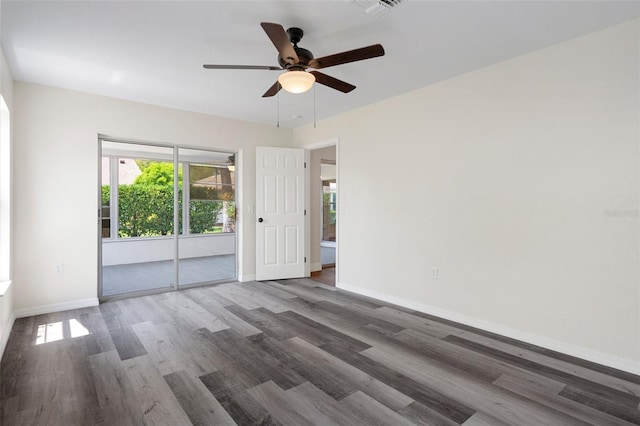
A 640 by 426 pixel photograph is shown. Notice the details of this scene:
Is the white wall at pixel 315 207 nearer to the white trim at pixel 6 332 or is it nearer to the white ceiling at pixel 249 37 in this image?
the white ceiling at pixel 249 37

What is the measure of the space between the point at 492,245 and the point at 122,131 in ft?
14.8

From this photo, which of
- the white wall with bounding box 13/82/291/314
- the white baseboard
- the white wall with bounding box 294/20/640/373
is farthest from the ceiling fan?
the white baseboard

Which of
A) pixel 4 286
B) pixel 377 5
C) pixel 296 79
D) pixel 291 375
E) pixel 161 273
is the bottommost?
pixel 291 375

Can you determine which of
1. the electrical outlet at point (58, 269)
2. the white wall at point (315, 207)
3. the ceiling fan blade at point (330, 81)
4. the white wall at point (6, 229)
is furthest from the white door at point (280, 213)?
the white wall at point (6, 229)

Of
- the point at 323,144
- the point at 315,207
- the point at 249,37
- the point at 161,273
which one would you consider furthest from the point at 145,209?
the point at 249,37

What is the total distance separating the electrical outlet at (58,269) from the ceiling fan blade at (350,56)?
3.67 metres

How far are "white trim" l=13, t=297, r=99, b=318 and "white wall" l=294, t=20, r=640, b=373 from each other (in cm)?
358

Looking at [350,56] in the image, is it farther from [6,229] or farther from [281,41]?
[6,229]

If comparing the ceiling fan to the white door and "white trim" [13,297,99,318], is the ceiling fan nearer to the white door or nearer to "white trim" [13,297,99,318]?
the white door

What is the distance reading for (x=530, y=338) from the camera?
2.87 meters

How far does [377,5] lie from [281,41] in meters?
0.69

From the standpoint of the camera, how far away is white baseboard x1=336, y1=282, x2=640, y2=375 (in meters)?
2.43

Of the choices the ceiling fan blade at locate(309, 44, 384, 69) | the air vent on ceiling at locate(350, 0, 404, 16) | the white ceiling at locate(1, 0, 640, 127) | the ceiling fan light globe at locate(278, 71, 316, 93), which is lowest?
the ceiling fan light globe at locate(278, 71, 316, 93)

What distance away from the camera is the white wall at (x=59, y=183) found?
3555 millimetres
